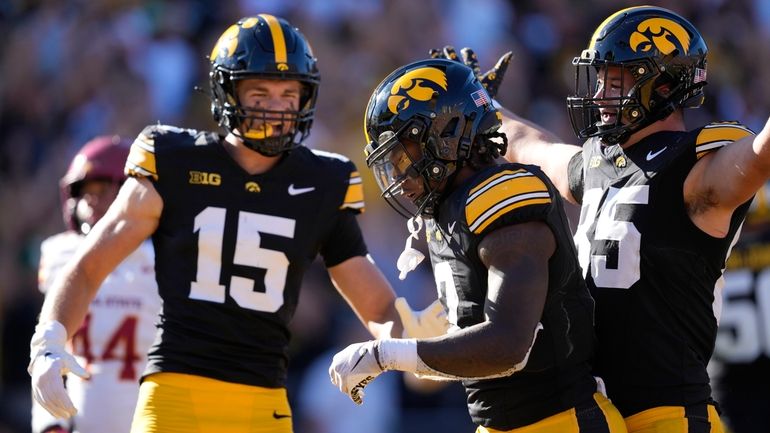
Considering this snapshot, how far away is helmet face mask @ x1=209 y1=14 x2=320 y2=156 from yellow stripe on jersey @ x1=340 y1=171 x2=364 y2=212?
0.24m

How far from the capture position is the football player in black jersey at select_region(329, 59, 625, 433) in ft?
10.5

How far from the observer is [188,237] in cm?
416

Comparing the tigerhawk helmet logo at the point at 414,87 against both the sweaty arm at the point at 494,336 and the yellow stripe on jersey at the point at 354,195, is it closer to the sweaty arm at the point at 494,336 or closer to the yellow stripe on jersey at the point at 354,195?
the sweaty arm at the point at 494,336

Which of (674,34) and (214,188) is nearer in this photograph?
(674,34)

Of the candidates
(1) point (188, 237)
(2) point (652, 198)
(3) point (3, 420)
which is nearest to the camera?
(2) point (652, 198)

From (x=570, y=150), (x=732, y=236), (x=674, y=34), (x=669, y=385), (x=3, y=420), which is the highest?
(x=674, y=34)

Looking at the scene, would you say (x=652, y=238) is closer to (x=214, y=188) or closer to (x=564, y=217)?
(x=564, y=217)

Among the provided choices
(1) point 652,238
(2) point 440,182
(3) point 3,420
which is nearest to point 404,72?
(2) point 440,182

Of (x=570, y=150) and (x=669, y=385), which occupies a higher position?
(x=570, y=150)

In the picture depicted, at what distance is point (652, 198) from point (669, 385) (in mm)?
564

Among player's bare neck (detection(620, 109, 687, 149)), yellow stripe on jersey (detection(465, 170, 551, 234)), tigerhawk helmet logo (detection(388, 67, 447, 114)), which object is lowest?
yellow stripe on jersey (detection(465, 170, 551, 234))

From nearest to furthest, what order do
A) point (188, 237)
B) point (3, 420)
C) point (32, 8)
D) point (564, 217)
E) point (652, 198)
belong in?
1. point (564, 217)
2. point (652, 198)
3. point (188, 237)
4. point (3, 420)
5. point (32, 8)

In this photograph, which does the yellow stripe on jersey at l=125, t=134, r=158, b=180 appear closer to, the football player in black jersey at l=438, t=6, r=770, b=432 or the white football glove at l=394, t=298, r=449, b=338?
the white football glove at l=394, t=298, r=449, b=338

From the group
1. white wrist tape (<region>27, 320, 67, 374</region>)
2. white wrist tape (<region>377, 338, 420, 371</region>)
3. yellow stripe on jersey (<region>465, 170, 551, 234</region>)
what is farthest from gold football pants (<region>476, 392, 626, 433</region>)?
white wrist tape (<region>27, 320, 67, 374</region>)
